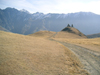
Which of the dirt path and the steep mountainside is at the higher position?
the steep mountainside

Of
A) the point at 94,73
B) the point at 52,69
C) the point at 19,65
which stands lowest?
the point at 94,73

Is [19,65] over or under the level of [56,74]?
over

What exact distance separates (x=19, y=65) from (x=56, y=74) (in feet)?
19.0

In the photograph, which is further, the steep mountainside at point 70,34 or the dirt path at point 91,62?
the steep mountainside at point 70,34

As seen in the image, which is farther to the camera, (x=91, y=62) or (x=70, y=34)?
(x=70, y=34)

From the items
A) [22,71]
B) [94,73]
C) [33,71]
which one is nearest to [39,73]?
[33,71]

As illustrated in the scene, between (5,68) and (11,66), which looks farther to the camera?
(11,66)

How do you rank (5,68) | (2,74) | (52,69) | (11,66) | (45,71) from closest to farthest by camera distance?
(2,74)
(5,68)
(11,66)
(45,71)
(52,69)

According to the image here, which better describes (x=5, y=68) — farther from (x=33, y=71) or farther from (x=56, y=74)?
(x=56, y=74)

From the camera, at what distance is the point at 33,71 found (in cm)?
1137

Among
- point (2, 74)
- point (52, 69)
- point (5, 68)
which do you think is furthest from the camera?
point (52, 69)

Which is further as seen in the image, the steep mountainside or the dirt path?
the steep mountainside

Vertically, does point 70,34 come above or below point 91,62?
above

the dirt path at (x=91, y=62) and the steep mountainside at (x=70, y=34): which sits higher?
the steep mountainside at (x=70, y=34)
